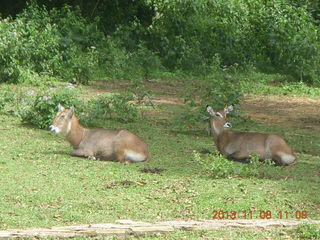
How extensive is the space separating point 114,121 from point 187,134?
1297mm

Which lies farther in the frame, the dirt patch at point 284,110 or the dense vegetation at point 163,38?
the dense vegetation at point 163,38

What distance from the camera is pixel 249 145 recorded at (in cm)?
959

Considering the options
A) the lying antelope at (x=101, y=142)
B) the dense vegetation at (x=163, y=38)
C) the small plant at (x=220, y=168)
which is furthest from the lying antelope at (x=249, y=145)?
the dense vegetation at (x=163, y=38)

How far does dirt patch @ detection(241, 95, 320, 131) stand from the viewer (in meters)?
13.2

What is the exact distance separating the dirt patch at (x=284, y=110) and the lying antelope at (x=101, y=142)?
4.15 meters

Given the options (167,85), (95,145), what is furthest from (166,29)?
(95,145)

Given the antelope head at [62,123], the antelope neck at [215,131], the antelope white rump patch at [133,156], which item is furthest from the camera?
the antelope neck at [215,131]

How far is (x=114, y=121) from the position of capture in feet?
40.2

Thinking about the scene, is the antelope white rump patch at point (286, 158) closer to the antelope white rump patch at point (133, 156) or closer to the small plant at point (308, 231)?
the antelope white rump patch at point (133, 156)

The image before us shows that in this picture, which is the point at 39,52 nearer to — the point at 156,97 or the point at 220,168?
the point at 156,97

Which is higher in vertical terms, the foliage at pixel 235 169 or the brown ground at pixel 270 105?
the foliage at pixel 235 169

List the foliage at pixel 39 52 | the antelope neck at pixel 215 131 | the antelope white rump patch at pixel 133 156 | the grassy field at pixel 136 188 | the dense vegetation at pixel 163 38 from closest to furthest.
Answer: the grassy field at pixel 136 188, the antelope white rump patch at pixel 133 156, the antelope neck at pixel 215 131, the foliage at pixel 39 52, the dense vegetation at pixel 163 38

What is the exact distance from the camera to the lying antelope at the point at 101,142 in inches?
368

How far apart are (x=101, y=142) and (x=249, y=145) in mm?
1819
